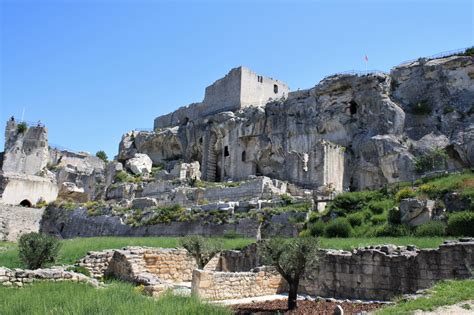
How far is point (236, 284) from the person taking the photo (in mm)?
12391

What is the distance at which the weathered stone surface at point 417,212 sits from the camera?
614 inches

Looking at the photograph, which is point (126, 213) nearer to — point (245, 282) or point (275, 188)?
point (275, 188)

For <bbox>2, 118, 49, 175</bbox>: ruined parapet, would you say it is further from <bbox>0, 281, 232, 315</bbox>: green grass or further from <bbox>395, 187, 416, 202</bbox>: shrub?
<bbox>0, 281, 232, 315</bbox>: green grass

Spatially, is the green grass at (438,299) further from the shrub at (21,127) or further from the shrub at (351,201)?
the shrub at (21,127)

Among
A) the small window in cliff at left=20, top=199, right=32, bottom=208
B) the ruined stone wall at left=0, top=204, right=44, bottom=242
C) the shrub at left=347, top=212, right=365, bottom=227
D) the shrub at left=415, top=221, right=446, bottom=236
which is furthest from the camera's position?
the small window in cliff at left=20, top=199, right=32, bottom=208

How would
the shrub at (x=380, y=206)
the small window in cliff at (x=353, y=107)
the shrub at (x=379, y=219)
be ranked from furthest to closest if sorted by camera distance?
the small window in cliff at (x=353, y=107) → the shrub at (x=380, y=206) → the shrub at (x=379, y=219)

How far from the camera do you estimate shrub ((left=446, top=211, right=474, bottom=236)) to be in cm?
1377

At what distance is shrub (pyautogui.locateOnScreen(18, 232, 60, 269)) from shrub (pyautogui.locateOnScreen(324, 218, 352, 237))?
398 inches

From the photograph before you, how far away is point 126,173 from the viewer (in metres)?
48.8

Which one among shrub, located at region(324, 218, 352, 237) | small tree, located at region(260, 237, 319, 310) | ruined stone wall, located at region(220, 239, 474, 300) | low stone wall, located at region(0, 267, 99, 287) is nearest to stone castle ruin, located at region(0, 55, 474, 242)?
shrub, located at region(324, 218, 352, 237)

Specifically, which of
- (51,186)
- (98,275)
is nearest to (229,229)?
(98,275)

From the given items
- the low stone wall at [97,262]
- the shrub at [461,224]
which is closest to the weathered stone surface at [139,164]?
the low stone wall at [97,262]

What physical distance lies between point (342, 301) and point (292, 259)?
176cm

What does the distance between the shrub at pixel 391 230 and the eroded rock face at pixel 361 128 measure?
17566 millimetres
